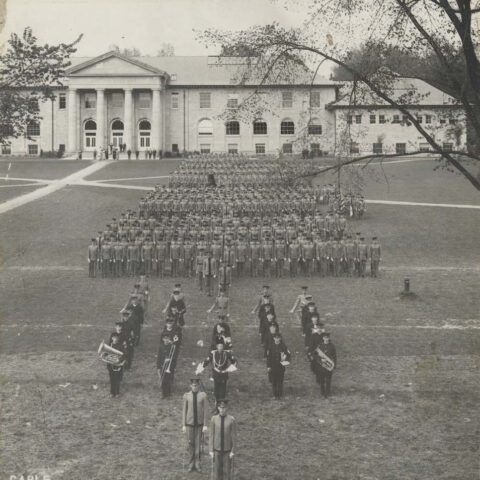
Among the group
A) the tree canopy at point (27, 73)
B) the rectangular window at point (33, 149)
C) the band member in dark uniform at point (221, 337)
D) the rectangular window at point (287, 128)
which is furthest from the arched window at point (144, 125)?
the tree canopy at point (27, 73)

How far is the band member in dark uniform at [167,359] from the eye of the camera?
1180cm

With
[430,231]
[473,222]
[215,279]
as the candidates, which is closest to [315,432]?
[215,279]

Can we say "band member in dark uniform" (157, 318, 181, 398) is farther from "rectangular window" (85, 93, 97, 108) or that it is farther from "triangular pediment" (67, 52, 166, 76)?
"rectangular window" (85, 93, 97, 108)

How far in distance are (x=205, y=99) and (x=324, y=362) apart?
61.6 metres

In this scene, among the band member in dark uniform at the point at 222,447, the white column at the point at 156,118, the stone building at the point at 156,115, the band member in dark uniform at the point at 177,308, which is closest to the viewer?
the band member in dark uniform at the point at 222,447

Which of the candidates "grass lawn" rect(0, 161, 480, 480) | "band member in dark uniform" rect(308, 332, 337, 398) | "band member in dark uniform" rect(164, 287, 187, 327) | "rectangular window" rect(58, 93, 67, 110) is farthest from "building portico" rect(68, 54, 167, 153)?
"band member in dark uniform" rect(308, 332, 337, 398)

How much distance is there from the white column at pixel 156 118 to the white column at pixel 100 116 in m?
4.87

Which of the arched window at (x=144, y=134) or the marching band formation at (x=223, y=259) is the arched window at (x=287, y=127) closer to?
the arched window at (x=144, y=134)

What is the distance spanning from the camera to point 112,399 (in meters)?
11.7

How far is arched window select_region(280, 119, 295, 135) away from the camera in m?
70.2

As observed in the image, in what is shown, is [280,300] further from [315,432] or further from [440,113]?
[315,432]

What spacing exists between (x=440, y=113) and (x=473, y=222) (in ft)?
59.6

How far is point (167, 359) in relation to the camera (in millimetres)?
12016

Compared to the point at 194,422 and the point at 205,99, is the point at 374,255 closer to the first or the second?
the point at 194,422
